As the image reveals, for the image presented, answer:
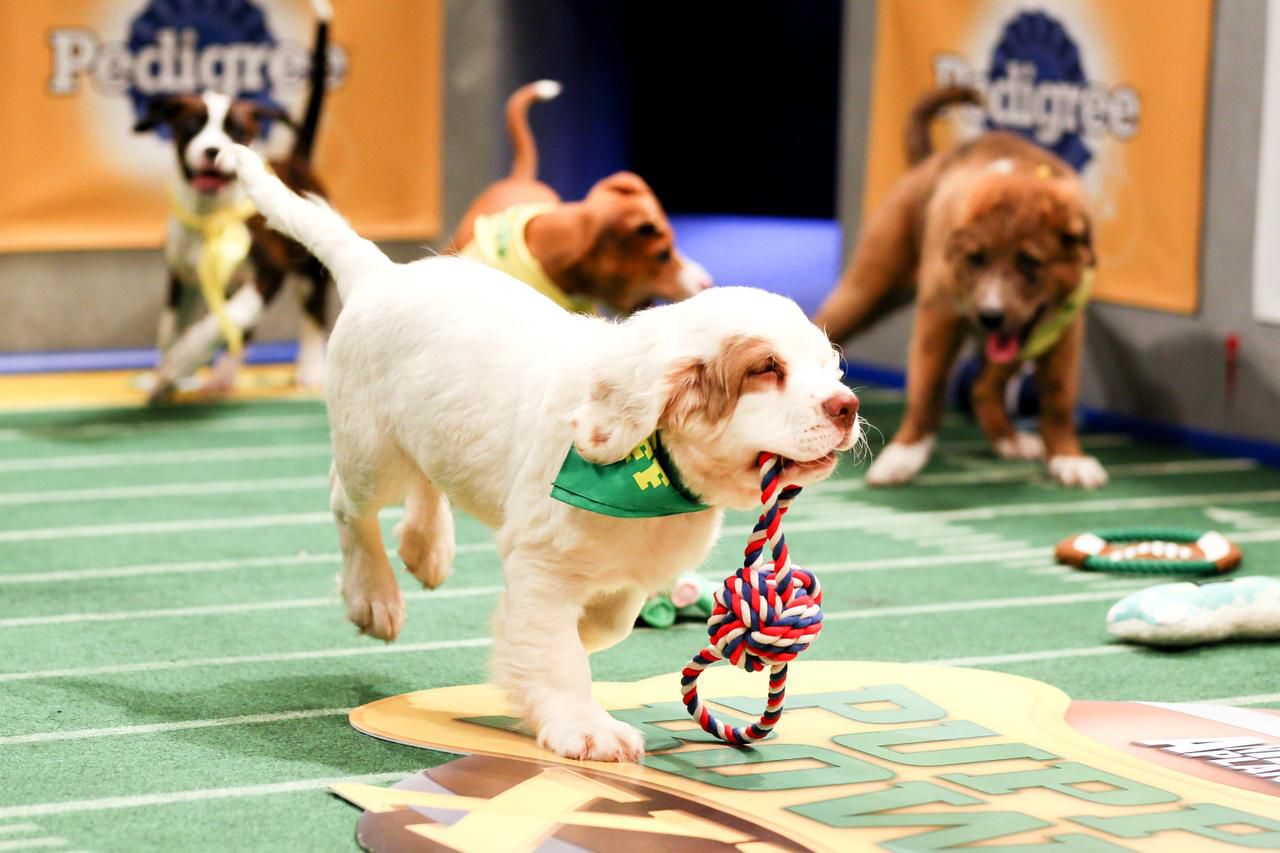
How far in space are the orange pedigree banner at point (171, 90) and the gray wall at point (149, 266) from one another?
0.24 feet

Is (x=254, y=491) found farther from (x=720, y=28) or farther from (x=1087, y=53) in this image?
(x=720, y=28)

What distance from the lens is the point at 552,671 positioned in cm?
334

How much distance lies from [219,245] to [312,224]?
146 inches

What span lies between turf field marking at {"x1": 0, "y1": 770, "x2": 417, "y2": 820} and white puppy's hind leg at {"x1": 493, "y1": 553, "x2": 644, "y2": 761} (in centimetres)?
28

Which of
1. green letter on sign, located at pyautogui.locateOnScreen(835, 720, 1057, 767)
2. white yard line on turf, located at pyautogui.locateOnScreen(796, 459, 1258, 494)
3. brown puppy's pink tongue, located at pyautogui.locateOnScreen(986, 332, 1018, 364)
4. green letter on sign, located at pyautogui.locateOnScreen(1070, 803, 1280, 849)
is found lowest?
white yard line on turf, located at pyautogui.locateOnScreen(796, 459, 1258, 494)

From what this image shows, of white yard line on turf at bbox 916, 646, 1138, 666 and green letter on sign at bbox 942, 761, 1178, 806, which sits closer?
green letter on sign at bbox 942, 761, 1178, 806

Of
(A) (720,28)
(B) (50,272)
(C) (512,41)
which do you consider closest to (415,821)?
(B) (50,272)

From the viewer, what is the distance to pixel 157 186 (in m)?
8.81

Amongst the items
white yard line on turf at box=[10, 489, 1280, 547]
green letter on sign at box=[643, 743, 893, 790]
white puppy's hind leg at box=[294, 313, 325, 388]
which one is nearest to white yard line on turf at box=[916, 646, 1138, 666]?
green letter on sign at box=[643, 743, 893, 790]

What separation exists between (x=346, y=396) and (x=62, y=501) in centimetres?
258

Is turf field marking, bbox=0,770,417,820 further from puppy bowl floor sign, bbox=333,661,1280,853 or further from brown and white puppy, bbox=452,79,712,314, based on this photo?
brown and white puppy, bbox=452,79,712,314

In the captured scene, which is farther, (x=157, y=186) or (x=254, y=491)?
(x=157, y=186)

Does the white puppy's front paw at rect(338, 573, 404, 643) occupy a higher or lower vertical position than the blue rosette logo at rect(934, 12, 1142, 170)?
lower

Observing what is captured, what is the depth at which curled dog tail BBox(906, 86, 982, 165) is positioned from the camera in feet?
24.2
